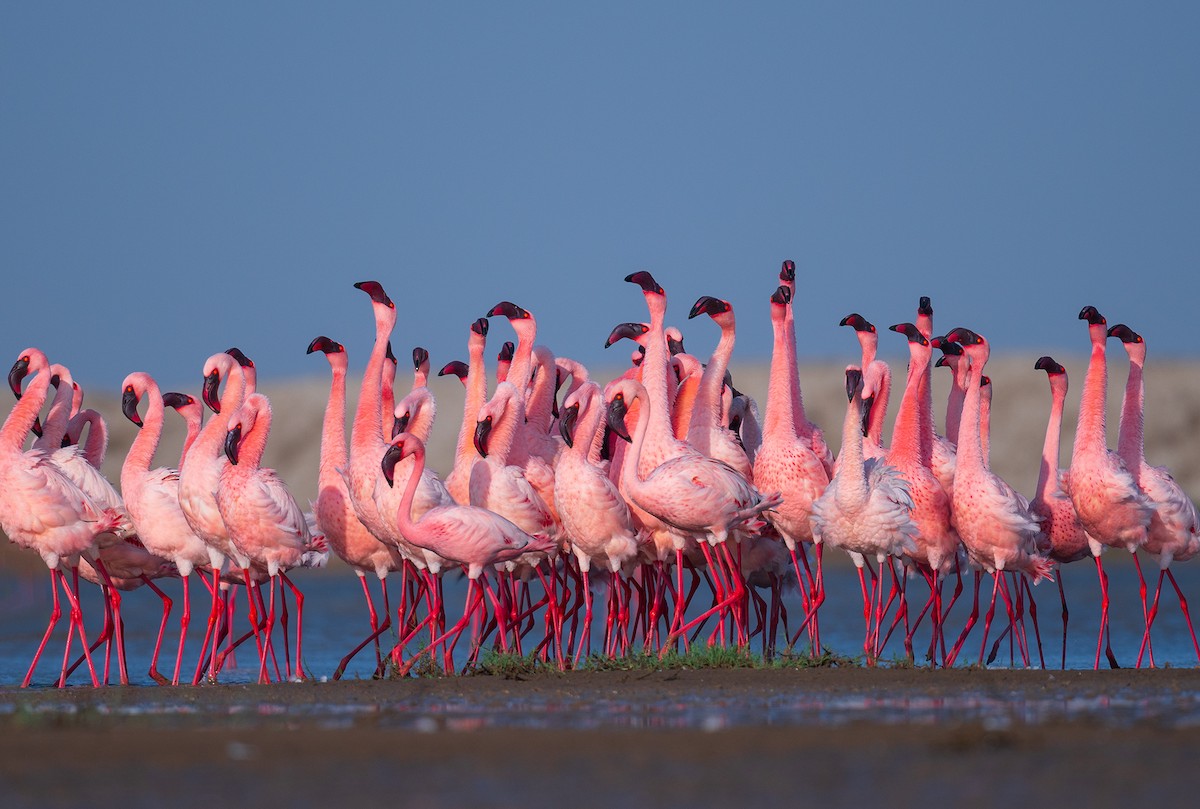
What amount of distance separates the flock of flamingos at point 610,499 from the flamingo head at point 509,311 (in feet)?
0.04

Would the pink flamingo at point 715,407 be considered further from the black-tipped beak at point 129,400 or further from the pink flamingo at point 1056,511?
the black-tipped beak at point 129,400

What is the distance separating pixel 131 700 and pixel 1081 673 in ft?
19.2

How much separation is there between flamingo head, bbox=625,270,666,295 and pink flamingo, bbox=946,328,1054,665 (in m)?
2.60

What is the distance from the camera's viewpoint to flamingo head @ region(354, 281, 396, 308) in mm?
14766

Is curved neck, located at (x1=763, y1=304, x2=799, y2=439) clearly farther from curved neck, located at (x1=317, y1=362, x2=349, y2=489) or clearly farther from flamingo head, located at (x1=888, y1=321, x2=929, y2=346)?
curved neck, located at (x1=317, y1=362, x2=349, y2=489)

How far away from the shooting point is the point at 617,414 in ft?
42.3

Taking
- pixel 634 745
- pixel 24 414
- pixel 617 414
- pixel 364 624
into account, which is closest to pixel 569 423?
pixel 617 414

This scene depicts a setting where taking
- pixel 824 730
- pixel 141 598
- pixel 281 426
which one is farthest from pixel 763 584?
pixel 281 426

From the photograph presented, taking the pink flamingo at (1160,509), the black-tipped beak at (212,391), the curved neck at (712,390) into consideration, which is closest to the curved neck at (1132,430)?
the pink flamingo at (1160,509)

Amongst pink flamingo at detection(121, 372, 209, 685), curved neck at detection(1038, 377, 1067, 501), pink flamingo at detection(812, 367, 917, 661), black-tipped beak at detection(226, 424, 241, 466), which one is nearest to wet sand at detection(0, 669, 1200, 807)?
pink flamingo at detection(812, 367, 917, 661)

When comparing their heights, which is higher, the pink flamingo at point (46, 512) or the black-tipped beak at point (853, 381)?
the black-tipped beak at point (853, 381)

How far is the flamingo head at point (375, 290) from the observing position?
14766 millimetres

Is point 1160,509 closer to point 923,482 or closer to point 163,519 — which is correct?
point 923,482

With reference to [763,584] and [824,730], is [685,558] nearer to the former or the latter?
[763,584]
